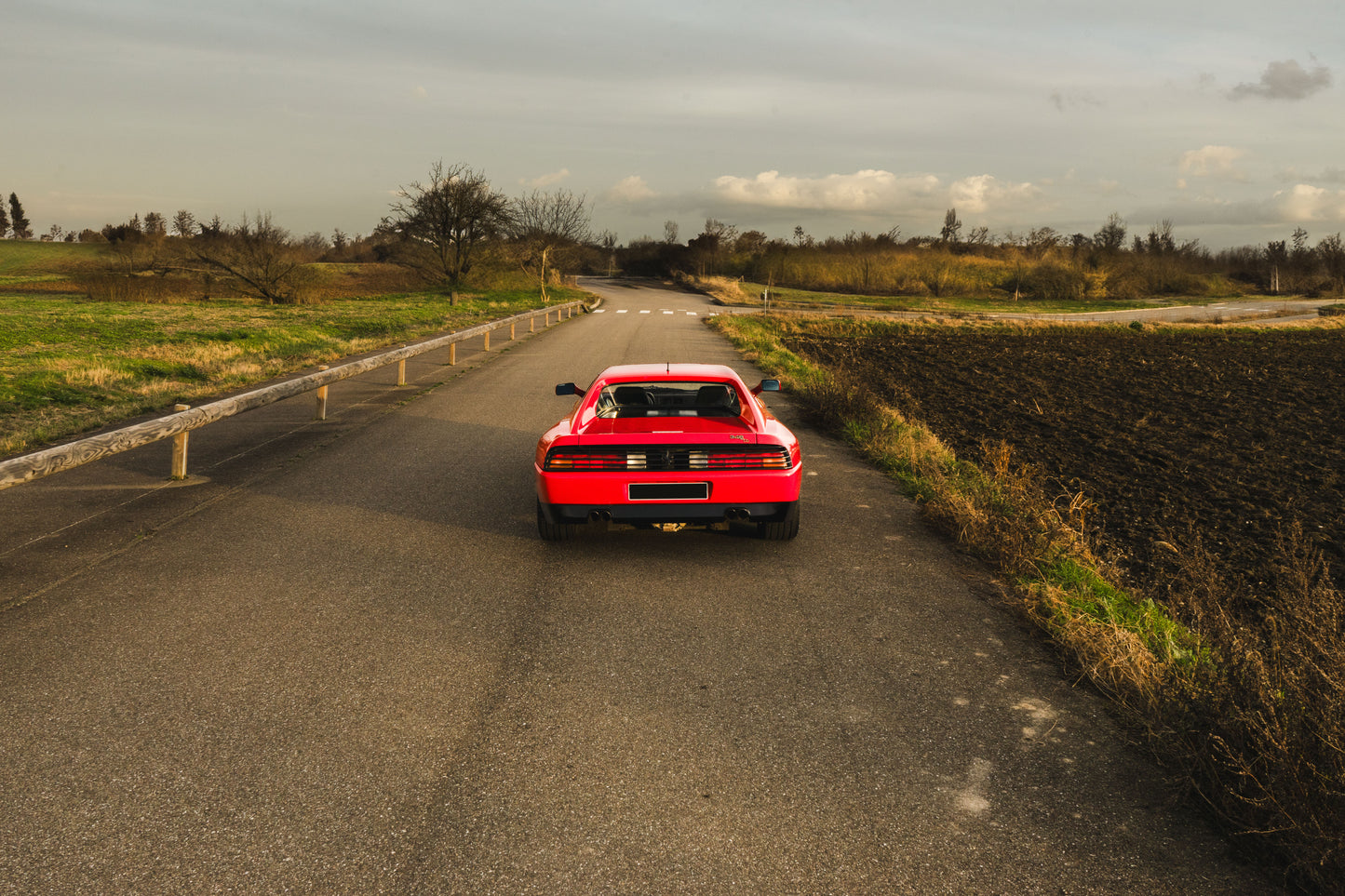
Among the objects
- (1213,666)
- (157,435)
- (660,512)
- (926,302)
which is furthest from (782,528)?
(926,302)

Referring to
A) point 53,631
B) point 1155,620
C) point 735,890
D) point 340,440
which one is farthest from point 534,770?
point 340,440

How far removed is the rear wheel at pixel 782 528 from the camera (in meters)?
6.61

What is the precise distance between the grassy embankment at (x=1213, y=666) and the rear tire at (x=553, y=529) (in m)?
3.06

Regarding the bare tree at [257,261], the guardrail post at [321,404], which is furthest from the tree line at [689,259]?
the guardrail post at [321,404]

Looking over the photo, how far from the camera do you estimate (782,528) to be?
22.2ft

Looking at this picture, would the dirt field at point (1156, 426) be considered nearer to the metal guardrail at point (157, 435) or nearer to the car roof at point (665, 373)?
the car roof at point (665, 373)

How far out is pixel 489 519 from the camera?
24.2 feet

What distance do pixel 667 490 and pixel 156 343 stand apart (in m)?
20.6

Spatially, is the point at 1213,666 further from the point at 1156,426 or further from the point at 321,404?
the point at 1156,426

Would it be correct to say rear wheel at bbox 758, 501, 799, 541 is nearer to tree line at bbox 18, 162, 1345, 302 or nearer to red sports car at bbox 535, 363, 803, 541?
red sports car at bbox 535, 363, 803, 541

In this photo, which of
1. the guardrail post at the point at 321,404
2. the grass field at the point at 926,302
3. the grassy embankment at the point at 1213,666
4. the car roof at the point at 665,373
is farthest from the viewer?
the grass field at the point at 926,302

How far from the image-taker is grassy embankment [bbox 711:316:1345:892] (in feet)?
10.2

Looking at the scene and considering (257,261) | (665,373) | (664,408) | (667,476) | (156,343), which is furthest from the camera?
(257,261)

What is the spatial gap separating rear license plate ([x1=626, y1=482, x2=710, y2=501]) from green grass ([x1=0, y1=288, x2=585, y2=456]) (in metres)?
7.59
